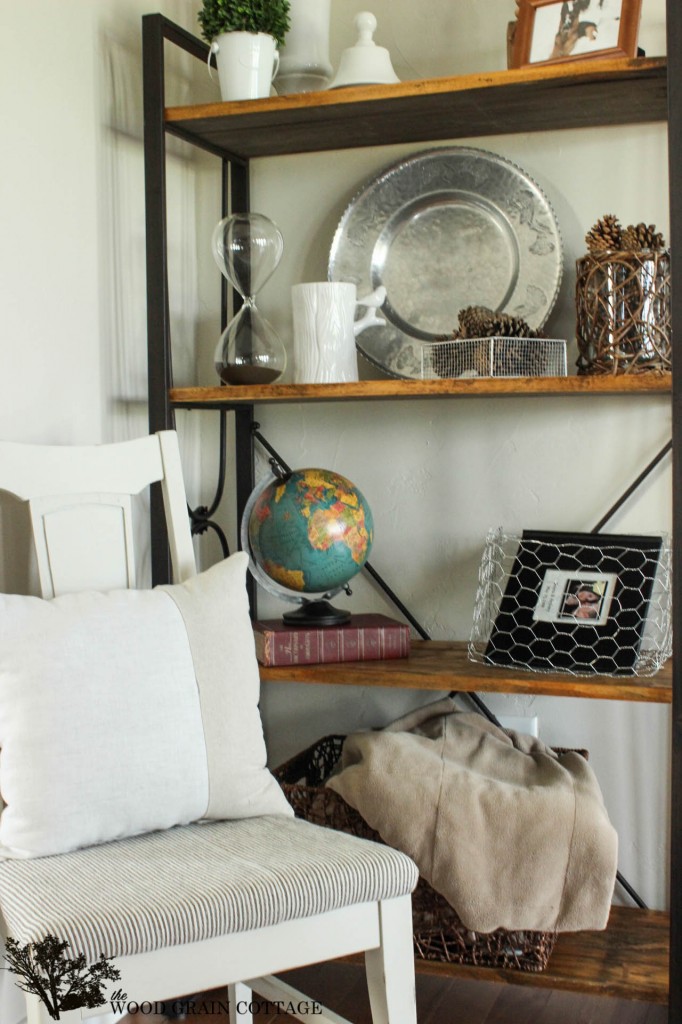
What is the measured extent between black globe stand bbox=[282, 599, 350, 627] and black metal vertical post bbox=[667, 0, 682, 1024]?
0.57 metres

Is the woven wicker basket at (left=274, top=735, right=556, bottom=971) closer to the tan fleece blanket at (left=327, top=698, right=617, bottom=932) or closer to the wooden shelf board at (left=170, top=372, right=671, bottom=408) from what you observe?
the tan fleece blanket at (left=327, top=698, right=617, bottom=932)

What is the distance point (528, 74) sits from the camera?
158 centimetres

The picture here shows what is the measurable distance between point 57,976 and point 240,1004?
60 centimetres

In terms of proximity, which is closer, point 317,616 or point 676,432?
point 676,432

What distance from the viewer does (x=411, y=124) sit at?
181 centimetres

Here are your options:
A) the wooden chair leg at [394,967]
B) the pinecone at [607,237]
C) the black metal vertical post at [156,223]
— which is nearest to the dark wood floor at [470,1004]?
the wooden chair leg at [394,967]

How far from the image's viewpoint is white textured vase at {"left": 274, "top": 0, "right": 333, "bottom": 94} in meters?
1.80

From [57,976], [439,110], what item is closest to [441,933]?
[57,976]

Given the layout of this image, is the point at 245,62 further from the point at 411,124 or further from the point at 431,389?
the point at 431,389

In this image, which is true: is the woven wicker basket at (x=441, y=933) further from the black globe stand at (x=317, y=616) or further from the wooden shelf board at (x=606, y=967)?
the black globe stand at (x=317, y=616)

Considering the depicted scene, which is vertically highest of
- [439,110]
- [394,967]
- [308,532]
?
[439,110]

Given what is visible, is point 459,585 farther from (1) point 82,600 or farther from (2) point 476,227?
(1) point 82,600

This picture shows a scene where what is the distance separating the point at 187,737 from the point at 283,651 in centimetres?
40

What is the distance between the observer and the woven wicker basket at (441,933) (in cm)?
160
